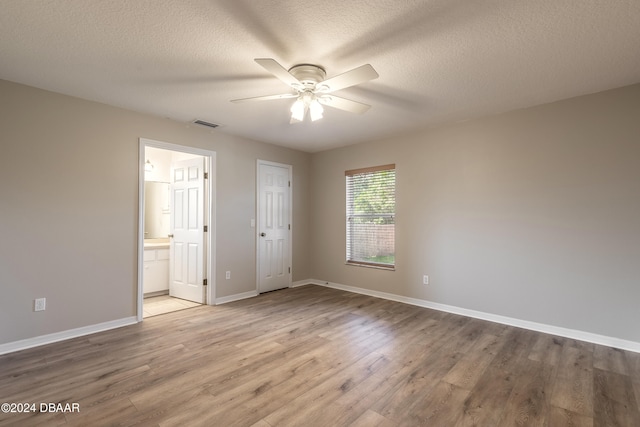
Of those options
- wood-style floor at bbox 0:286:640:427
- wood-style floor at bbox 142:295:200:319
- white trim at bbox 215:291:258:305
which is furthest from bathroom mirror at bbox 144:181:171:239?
wood-style floor at bbox 0:286:640:427

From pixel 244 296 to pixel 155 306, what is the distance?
1268mm

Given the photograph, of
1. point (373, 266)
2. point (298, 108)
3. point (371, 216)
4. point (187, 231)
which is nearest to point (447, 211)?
point (371, 216)

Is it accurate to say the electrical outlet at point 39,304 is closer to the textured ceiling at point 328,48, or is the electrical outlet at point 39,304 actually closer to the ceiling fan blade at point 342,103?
the textured ceiling at point 328,48

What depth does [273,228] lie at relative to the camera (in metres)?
5.38

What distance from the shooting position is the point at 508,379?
7.89ft

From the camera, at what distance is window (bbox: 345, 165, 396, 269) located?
16.0 ft

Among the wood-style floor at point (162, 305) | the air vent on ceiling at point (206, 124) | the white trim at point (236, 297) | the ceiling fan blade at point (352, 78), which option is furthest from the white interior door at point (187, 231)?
the ceiling fan blade at point (352, 78)

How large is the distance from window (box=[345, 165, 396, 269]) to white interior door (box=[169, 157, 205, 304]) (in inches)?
97.5

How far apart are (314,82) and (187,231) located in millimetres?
3224

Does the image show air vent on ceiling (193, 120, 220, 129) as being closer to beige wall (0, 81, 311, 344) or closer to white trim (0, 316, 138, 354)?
beige wall (0, 81, 311, 344)

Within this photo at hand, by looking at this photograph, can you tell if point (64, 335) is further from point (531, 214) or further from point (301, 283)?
point (531, 214)

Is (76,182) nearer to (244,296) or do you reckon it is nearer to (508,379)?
(244,296)

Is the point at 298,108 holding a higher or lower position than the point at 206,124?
lower

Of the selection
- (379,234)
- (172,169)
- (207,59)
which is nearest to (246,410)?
(207,59)
